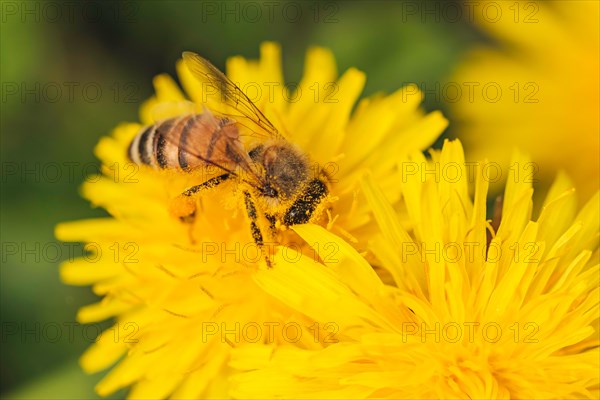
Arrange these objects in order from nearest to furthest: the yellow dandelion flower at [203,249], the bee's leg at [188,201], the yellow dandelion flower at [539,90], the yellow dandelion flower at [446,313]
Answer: the yellow dandelion flower at [446,313] < the bee's leg at [188,201] < the yellow dandelion flower at [203,249] < the yellow dandelion flower at [539,90]

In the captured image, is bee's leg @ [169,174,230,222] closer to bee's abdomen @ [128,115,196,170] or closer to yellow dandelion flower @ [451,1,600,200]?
bee's abdomen @ [128,115,196,170]

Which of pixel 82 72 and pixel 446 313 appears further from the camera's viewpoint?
pixel 82 72

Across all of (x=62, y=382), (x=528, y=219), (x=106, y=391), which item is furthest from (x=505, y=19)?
(x=62, y=382)

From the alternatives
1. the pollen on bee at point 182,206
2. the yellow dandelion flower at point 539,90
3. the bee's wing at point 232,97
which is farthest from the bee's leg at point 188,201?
the yellow dandelion flower at point 539,90

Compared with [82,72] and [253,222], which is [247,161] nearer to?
[253,222]

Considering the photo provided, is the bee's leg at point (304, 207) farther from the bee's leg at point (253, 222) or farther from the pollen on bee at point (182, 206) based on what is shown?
the pollen on bee at point (182, 206)

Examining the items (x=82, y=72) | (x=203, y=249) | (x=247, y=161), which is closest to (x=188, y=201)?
(x=203, y=249)

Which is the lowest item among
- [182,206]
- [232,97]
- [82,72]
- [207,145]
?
[182,206]
